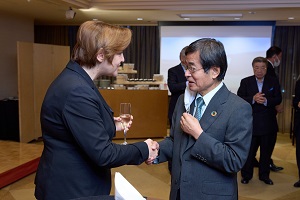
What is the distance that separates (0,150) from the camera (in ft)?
18.0

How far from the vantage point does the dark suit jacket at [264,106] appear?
4.34 meters

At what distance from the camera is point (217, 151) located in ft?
5.26

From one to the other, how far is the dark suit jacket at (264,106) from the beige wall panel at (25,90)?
377 centimetres

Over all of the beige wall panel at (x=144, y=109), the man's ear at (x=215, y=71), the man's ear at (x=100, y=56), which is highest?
the man's ear at (x=100, y=56)

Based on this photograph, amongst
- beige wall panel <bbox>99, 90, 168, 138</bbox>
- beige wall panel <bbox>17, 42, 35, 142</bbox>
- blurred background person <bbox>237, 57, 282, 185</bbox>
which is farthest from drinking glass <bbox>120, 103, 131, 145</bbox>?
beige wall panel <bbox>99, 90, 168, 138</bbox>

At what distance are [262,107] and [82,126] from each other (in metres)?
3.29

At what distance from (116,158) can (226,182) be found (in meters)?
0.55

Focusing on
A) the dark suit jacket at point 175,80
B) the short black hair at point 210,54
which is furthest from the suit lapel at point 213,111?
the dark suit jacket at point 175,80

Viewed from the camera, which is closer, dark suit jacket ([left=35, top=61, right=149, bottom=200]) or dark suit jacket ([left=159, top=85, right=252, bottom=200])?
dark suit jacket ([left=35, top=61, right=149, bottom=200])

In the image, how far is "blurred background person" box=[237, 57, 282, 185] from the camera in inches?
168

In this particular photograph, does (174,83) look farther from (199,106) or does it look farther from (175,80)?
(199,106)

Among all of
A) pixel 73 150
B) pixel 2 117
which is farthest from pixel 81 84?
pixel 2 117

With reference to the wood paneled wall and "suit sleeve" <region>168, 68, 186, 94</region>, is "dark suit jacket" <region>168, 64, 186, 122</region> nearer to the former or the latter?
"suit sleeve" <region>168, 68, 186, 94</region>

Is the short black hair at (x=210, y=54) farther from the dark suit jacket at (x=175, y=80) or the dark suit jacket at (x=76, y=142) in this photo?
the dark suit jacket at (x=175, y=80)
